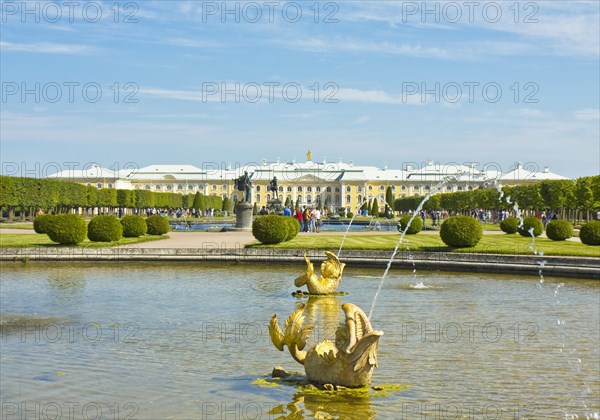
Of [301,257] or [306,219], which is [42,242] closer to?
[301,257]

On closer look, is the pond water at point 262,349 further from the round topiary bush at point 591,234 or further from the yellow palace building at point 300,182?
the yellow palace building at point 300,182

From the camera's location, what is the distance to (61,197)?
52938mm

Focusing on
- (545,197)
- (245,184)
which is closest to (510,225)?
(245,184)

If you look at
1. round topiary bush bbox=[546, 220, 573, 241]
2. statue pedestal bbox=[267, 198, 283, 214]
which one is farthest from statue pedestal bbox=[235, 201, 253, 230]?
round topiary bush bbox=[546, 220, 573, 241]

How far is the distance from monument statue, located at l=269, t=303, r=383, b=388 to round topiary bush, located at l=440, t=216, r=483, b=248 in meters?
13.4

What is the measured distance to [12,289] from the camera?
13.7 metres

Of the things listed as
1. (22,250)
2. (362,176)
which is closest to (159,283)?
(22,250)

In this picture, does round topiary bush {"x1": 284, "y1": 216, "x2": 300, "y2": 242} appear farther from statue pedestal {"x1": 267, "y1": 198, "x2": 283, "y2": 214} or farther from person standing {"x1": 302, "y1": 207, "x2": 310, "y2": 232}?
statue pedestal {"x1": 267, "y1": 198, "x2": 283, "y2": 214}

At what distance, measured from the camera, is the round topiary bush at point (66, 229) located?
21.5 meters

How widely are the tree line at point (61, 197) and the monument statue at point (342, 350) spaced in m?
40.9

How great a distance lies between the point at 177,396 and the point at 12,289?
7.96 m

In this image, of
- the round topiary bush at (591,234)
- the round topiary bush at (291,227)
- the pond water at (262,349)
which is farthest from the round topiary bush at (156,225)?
the round topiary bush at (591,234)

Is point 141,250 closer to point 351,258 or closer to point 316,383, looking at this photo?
point 351,258

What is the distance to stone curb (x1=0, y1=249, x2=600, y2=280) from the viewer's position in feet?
55.3
